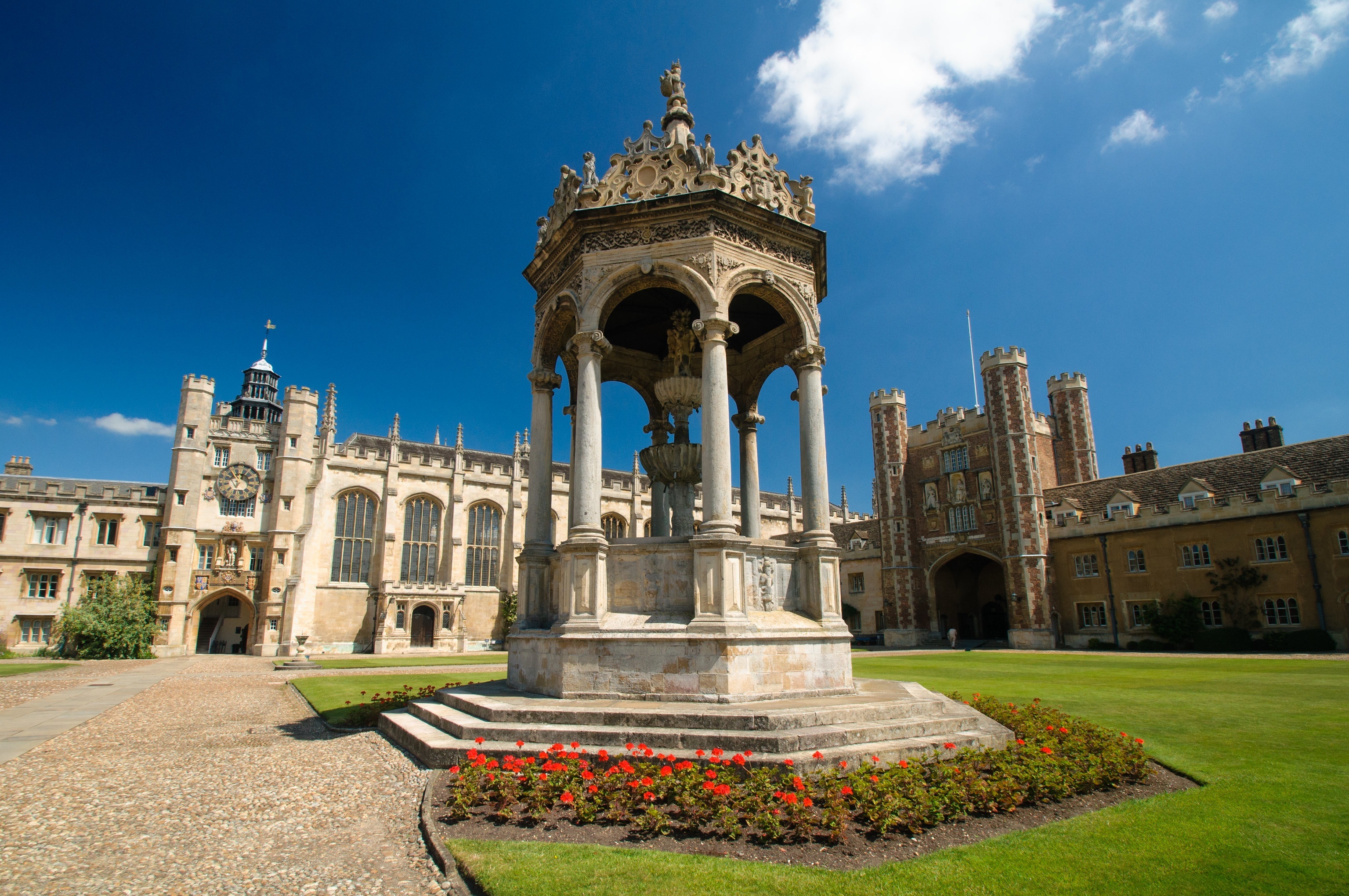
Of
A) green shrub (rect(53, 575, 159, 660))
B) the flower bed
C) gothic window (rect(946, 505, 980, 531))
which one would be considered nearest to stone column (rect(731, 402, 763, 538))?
the flower bed

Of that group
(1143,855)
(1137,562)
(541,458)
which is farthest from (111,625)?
(1137,562)

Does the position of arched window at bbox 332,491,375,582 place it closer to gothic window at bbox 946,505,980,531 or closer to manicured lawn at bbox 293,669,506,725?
manicured lawn at bbox 293,669,506,725

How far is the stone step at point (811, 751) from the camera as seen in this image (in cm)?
599

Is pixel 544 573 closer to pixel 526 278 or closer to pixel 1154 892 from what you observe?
pixel 526 278

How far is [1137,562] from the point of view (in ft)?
108

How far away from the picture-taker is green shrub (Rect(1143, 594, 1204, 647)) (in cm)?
2978

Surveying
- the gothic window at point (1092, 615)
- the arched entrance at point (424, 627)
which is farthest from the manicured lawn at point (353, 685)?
the gothic window at point (1092, 615)

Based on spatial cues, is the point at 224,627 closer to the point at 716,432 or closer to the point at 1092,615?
the point at 716,432

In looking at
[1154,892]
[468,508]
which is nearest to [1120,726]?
[1154,892]

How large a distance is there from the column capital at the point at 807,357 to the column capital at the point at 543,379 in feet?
11.9

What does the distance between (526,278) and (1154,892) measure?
1057 centimetres

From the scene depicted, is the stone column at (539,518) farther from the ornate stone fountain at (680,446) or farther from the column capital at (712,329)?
the column capital at (712,329)

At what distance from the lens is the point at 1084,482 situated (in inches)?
1483

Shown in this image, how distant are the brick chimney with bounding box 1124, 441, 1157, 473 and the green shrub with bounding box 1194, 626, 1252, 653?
38.9 ft
